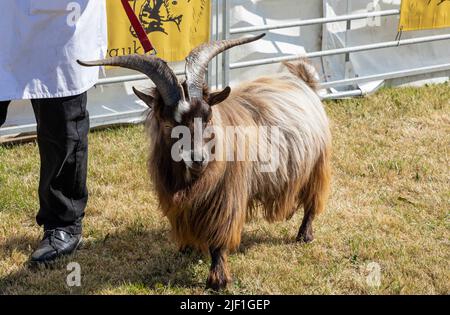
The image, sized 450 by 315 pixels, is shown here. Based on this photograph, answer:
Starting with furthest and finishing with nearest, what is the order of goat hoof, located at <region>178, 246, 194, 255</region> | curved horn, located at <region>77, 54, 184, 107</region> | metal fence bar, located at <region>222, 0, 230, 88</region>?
metal fence bar, located at <region>222, 0, 230, 88</region>
goat hoof, located at <region>178, 246, 194, 255</region>
curved horn, located at <region>77, 54, 184, 107</region>

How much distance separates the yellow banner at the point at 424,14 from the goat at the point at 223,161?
324 centimetres

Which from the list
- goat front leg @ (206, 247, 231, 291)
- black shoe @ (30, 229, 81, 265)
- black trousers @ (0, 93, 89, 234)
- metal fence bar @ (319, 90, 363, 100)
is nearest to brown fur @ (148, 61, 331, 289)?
goat front leg @ (206, 247, 231, 291)

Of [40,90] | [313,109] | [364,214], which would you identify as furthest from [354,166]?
[40,90]

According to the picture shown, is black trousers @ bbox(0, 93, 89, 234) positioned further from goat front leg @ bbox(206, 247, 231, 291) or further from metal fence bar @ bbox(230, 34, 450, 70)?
metal fence bar @ bbox(230, 34, 450, 70)

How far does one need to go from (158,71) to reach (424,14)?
5.00 metres

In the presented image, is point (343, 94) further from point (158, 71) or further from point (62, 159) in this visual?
point (158, 71)

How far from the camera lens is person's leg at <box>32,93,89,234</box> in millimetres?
4508

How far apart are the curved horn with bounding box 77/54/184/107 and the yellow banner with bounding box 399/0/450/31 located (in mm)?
4705

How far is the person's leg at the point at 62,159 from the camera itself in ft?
14.8

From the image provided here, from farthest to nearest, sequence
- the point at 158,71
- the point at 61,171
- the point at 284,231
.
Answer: the point at 284,231
the point at 61,171
the point at 158,71

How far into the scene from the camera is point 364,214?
554 centimetres

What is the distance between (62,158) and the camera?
4602 mm

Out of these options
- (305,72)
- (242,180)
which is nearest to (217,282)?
(242,180)

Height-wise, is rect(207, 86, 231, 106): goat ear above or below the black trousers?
above
